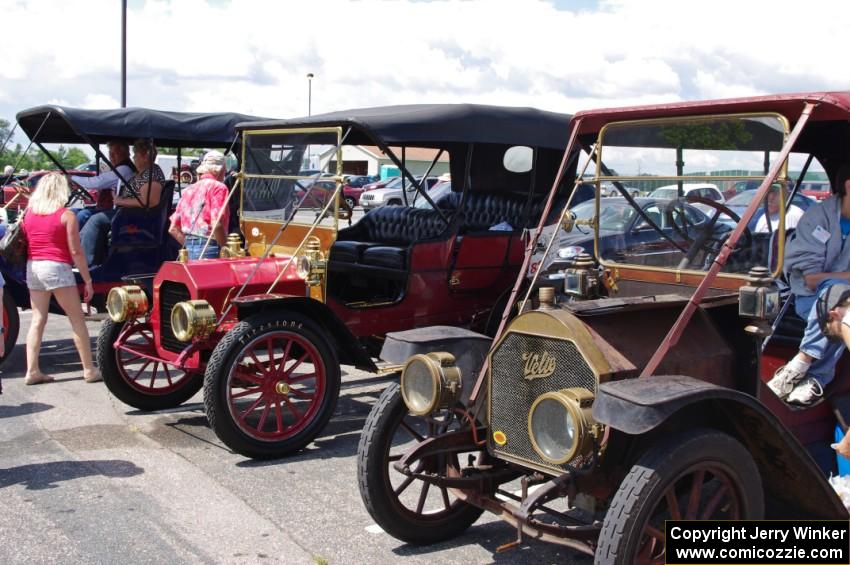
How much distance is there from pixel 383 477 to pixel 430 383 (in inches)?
18.1

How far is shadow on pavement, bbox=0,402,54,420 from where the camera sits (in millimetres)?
5641

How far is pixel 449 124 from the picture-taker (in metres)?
5.54

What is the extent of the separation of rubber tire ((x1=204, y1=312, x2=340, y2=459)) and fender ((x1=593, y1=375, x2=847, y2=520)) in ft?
7.77

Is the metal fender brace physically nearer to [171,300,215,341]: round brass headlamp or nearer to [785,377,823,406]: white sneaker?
[785,377,823,406]: white sneaker

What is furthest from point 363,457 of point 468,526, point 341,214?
point 341,214

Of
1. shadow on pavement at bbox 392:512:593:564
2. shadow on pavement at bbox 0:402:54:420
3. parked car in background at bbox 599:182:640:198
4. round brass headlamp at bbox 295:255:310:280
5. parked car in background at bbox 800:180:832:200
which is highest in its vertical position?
parked car in background at bbox 800:180:832:200

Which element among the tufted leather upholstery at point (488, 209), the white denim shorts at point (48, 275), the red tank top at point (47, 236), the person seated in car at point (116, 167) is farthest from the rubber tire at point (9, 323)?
the tufted leather upholstery at point (488, 209)

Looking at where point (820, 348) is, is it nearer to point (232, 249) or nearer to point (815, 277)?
point (815, 277)

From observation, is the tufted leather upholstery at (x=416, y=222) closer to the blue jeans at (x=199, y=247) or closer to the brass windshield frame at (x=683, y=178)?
the blue jeans at (x=199, y=247)

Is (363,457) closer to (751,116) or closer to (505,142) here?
(751,116)

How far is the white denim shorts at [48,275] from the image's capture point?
627 cm

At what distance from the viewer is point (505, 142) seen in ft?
19.2

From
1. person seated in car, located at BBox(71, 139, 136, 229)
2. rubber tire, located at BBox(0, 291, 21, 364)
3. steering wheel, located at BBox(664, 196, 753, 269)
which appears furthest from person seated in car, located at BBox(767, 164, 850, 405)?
rubber tire, located at BBox(0, 291, 21, 364)

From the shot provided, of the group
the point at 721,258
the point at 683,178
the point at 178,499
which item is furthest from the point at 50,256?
the point at 721,258
